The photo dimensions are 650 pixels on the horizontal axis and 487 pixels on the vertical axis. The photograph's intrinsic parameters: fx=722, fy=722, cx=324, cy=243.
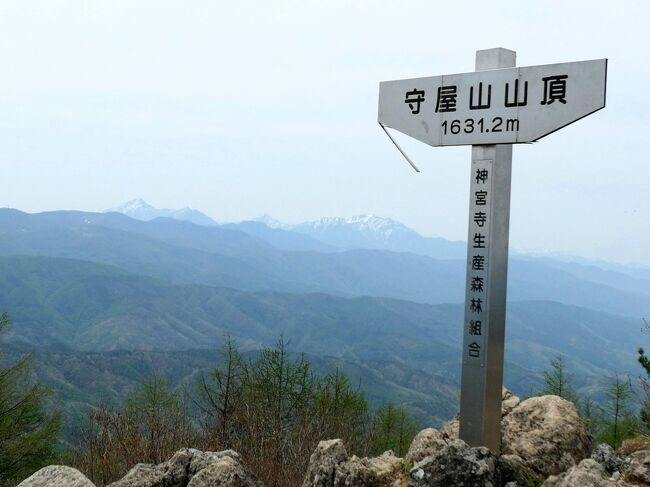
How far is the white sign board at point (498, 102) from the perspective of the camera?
22.5 ft

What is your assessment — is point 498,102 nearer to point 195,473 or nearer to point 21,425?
point 195,473

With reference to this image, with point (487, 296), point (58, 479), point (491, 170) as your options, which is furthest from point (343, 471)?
point (491, 170)

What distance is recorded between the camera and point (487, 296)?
7.15 metres

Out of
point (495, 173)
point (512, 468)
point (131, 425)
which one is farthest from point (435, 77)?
point (131, 425)

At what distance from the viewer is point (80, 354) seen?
479 feet

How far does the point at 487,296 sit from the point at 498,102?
6.34 feet

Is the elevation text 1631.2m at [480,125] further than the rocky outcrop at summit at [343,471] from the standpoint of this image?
Yes

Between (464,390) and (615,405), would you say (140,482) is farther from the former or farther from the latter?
(615,405)

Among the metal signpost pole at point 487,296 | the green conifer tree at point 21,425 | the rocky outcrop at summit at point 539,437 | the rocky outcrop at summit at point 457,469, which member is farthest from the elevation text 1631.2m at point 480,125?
the green conifer tree at point 21,425

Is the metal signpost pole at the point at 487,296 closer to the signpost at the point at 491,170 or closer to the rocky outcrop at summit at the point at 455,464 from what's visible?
the signpost at the point at 491,170

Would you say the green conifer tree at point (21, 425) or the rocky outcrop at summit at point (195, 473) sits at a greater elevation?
the rocky outcrop at summit at point (195, 473)

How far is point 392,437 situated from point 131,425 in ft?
95.9

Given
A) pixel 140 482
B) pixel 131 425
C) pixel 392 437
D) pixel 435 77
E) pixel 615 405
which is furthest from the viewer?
pixel 392 437

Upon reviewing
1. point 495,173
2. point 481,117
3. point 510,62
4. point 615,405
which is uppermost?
point 510,62
